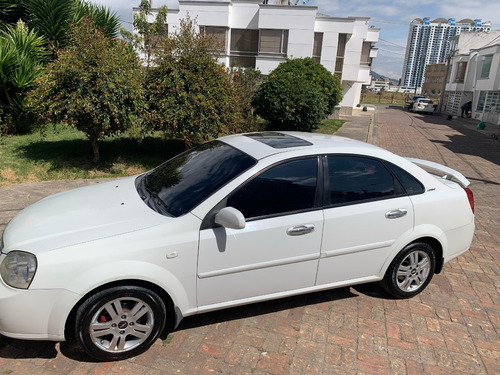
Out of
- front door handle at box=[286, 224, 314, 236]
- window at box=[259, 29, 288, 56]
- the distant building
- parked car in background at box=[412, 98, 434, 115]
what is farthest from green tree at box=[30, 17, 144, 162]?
the distant building

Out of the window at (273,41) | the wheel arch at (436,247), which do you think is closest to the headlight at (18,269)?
the wheel arch at (436,247)

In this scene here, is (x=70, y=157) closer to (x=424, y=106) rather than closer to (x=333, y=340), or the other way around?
(x=333, y=340)

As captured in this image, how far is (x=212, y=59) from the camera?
8320mm

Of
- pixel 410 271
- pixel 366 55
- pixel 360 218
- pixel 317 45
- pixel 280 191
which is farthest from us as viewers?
pixel 366 55

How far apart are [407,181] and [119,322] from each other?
9.16 ft

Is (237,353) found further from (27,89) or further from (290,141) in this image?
(27,89)

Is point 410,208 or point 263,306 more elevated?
point 410,208

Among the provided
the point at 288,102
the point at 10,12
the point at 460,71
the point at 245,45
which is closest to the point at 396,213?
the point at 288,102

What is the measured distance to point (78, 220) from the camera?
2850mm

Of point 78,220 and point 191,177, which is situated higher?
point 191,177

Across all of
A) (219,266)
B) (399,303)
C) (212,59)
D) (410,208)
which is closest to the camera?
(219,266)

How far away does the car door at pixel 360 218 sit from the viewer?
3.21 m

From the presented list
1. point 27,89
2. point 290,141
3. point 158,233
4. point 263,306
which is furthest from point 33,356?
point 27,89

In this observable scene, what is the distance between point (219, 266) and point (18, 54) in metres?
9.02
